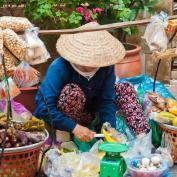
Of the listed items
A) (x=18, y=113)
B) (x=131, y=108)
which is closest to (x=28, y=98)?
(x=18, y=113)

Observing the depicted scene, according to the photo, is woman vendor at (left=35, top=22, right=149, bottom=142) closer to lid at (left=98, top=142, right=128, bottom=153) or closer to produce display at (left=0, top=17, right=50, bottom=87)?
lid at (left=98, top=142, right=128, bottom=153)

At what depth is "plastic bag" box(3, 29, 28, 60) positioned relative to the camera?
2.36 metres

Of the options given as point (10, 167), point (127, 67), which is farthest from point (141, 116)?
point (127, 67)

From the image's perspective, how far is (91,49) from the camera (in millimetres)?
2930

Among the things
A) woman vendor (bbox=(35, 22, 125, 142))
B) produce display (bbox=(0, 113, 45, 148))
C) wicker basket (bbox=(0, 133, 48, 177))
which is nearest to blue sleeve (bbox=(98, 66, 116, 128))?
woman vendor (bbox=(35, 22, 125, 142))

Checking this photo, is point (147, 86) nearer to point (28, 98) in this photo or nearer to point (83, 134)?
point (28, 98)

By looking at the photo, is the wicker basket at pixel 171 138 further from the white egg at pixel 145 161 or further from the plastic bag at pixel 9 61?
the plastic bag at pixel 9 61

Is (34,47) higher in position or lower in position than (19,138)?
higher

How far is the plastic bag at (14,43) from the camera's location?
2.36m

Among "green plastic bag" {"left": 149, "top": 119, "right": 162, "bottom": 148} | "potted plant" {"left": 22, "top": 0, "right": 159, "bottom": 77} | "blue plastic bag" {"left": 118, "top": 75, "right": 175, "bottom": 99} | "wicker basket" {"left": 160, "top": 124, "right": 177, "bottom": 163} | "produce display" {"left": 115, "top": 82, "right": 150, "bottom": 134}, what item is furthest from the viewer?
"potted plant" {"left": 22, "top": 0, "right": 159, "bottom": 77}

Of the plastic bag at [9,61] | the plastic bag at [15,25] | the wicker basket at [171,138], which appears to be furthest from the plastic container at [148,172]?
the plastic bag at [15,25]

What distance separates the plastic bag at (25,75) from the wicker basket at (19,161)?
0.37m

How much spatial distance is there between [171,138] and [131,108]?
0.39m

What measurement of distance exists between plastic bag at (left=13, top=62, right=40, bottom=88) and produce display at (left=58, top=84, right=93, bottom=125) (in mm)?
208
